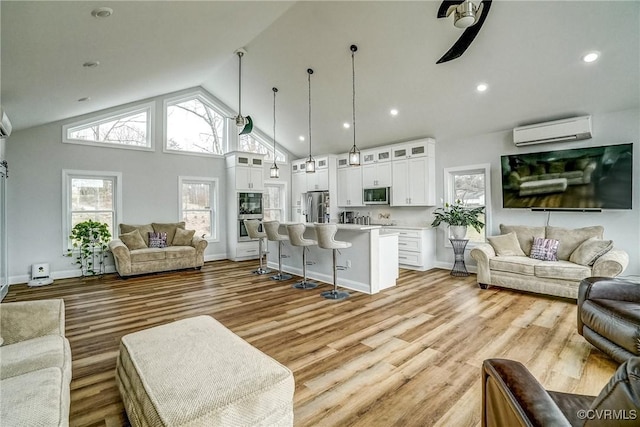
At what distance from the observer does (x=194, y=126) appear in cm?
755

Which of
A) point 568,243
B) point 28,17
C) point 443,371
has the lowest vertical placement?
point 443,371

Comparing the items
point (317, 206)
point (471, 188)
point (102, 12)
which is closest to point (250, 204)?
point (317, 206)

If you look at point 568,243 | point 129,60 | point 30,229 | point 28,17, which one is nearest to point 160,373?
point 28,17

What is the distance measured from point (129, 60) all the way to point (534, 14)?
16.1 ft

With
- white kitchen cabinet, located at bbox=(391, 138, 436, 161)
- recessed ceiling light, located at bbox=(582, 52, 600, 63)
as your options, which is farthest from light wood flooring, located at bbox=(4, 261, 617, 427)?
recessed ceiling light, located at bbox=(582, 52, 600, 63)

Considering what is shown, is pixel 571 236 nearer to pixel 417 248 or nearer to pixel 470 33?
pixel 417 248

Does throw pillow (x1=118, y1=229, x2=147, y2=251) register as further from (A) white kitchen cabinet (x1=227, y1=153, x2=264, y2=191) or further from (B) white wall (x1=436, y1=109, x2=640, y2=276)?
(B) white wall (x1=436, y1=109, x2=640, y2=276)

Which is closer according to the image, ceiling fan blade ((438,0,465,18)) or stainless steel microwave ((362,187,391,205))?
ceiling fan blade ((438,0,465,18))

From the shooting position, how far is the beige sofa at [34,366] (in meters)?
1.21

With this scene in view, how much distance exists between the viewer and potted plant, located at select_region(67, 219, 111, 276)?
5.77 meters

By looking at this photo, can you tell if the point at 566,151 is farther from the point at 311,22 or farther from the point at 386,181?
the point at 311,22

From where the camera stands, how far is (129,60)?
3.85 metres

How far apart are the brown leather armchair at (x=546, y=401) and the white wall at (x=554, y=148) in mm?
4505

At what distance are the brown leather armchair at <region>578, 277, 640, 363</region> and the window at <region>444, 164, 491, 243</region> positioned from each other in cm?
315
